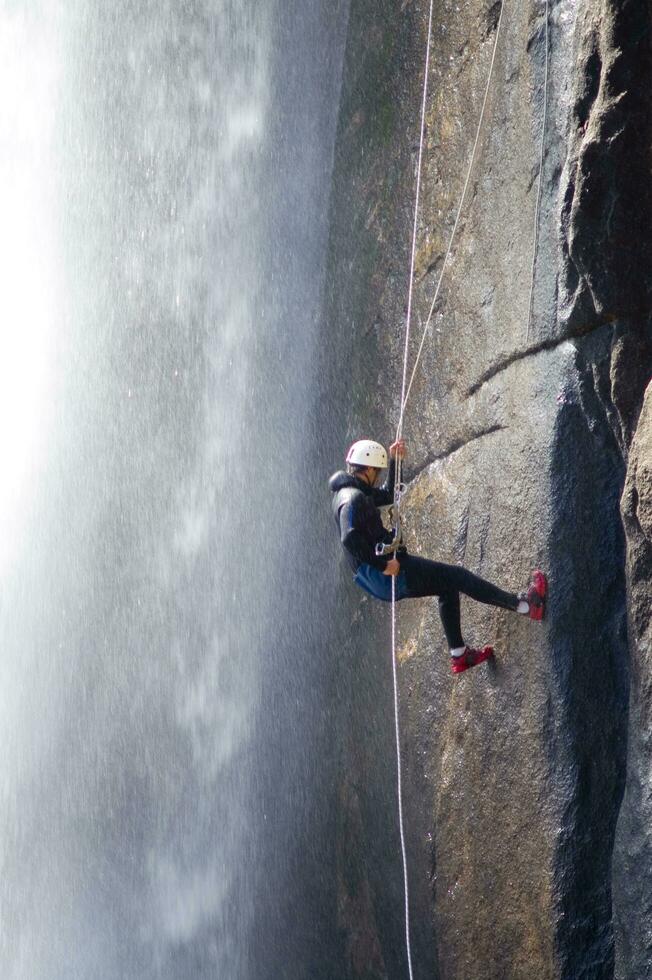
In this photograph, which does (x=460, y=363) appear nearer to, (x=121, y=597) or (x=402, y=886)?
(x=402, y=886)

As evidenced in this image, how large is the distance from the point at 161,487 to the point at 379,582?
5.97 metres

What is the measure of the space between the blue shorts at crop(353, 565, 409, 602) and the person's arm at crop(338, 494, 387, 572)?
13 cm

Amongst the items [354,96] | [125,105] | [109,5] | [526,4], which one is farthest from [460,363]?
[109,5]

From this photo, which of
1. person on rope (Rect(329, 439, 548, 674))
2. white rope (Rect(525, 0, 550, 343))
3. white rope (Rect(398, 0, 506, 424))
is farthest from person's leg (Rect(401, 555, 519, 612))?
white rope (Rect(525, 0, 550, 343))

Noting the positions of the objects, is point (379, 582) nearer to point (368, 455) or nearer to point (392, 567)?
point (392, 567)

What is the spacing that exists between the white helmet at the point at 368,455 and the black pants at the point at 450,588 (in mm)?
623

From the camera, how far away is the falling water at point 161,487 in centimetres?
1030

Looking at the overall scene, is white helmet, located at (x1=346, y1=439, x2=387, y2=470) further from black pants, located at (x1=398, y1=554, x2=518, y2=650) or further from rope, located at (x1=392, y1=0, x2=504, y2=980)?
black pants, located at (x1=398, y1=554, x2=518, y2=650)

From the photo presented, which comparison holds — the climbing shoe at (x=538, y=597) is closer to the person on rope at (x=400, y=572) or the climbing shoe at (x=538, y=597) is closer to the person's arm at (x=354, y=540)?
the person on rope at (x=400, y=572)

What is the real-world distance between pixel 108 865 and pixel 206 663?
9.08ft

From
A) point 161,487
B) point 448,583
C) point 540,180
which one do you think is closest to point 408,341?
point 540,180

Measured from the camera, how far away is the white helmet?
6527 millimetres

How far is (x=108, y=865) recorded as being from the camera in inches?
481

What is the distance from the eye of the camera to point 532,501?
19.3 feet
